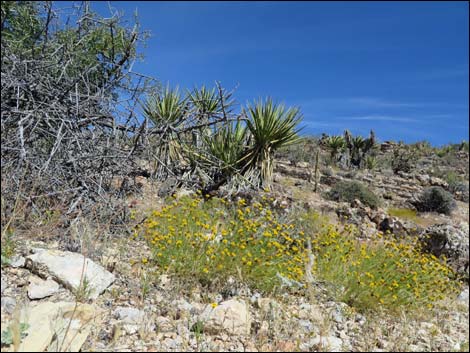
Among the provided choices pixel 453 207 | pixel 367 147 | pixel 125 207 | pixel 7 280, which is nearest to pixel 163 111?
pixel 125 207

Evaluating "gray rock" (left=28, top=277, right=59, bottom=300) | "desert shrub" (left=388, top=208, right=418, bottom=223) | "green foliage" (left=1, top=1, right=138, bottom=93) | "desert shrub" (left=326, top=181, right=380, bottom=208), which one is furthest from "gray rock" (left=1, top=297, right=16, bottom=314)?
"desert shrub" (left=388, top=208, right=418, bottom=223)

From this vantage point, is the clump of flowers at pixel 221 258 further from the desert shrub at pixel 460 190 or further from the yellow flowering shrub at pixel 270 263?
the desert shrub at pixel 460 190

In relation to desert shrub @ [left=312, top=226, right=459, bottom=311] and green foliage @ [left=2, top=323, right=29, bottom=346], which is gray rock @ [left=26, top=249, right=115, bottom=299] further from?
desert shrub @ [left=312, top=226, right=459, bottom=311]

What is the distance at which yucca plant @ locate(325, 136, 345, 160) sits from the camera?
928 inches

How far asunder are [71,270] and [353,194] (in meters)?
10.6

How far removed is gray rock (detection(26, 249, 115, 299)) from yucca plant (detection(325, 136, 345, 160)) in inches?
848

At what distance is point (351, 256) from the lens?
203 inches

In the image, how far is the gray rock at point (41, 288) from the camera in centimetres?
301

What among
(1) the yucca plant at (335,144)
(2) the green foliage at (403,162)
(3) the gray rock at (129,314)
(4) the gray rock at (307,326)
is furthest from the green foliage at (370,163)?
(3) the gray rock at (129,314)

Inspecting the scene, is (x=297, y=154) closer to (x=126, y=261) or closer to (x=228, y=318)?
(x=126, y=261)

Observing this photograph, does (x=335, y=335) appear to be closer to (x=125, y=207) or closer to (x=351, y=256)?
(x=351, y=256)

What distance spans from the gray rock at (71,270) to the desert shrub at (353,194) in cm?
1002

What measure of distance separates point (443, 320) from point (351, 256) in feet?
4.15

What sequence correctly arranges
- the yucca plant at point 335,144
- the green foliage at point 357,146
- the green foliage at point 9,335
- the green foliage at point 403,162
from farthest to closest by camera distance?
the green foliage at point 403,162, the green foliage at point 357,146, the yucca plant at point 335,144, the green foliage at point 9,335
